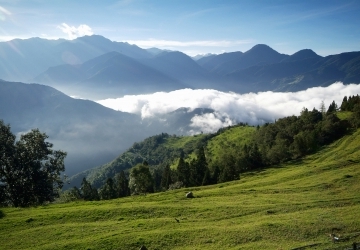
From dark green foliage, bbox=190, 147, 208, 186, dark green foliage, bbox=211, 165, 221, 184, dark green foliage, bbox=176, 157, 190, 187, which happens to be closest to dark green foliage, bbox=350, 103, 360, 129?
dark green foliage, bbox=211, 165, 221, 184

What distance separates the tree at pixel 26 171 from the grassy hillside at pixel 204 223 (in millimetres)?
11031

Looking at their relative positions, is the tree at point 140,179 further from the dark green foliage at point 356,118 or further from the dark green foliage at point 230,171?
the dark green foliage at point 356,118

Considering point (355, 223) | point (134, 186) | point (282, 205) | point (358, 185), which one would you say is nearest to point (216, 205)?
point (282, 205)

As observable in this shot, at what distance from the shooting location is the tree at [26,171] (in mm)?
51562

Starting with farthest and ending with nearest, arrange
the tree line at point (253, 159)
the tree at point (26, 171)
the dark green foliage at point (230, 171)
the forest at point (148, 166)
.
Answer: the dark green foliage at point (230, 171) → the tree line at point (253, 159) → the forest at point (148, 166) → the tree at point (26, 171)

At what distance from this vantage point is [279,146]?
10931 cm

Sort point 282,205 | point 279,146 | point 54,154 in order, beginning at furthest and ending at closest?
point 279,146, point 54,154, point 282,205

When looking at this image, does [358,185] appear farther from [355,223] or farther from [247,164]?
[247,164]

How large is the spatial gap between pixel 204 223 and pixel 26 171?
1484 inches

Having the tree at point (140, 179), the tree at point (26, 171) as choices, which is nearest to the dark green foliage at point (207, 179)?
Result: the tree at point (140, 179)

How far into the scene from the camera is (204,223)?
3516 centimetres

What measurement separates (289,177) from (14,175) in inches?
2346

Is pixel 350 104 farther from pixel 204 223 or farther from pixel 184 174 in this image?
pixel 204 223

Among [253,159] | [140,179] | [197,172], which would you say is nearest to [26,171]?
[140,179]
